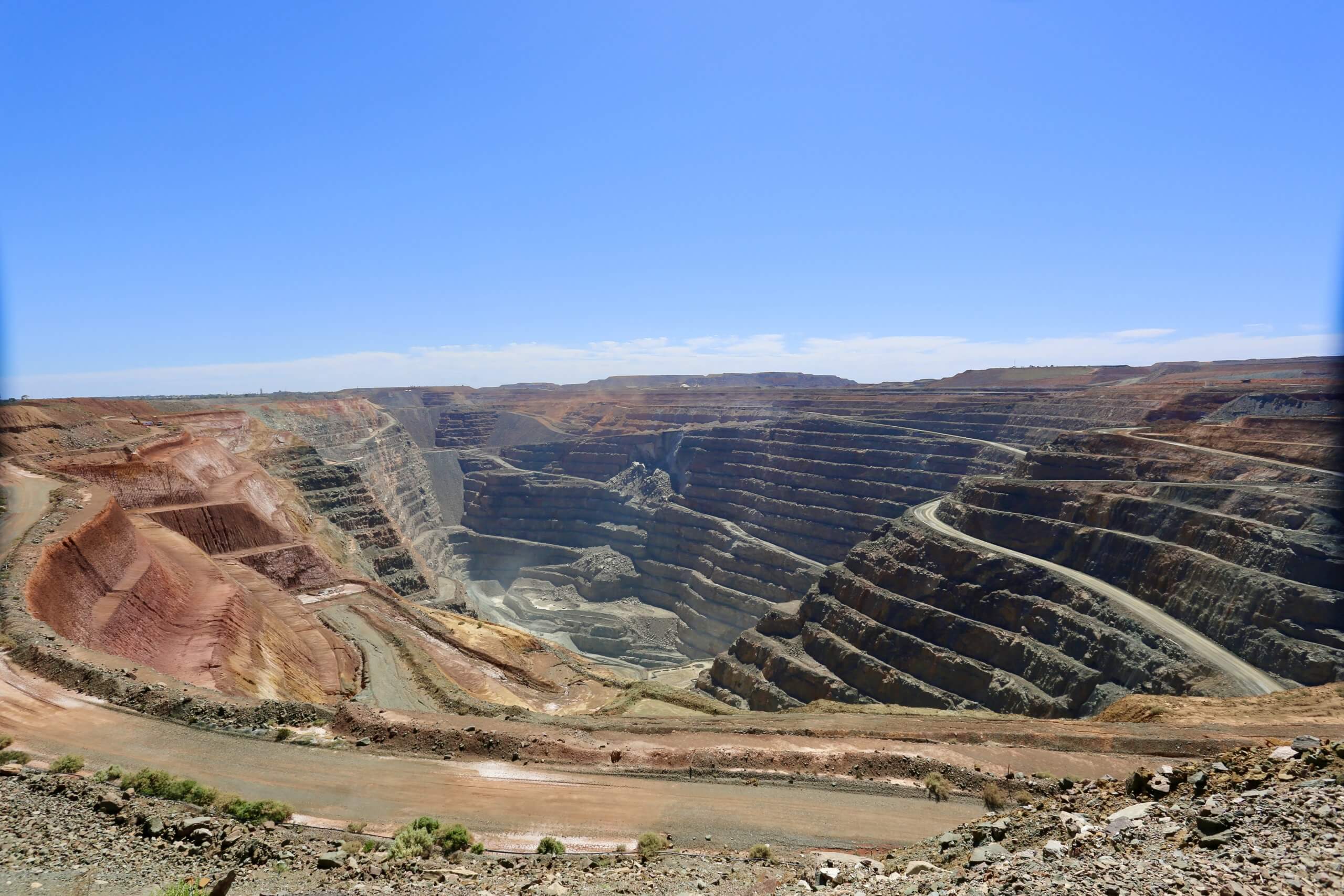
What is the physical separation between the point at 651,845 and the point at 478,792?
4.82 m

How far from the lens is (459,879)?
38.9 ft

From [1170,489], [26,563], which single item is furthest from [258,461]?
[1170,489]

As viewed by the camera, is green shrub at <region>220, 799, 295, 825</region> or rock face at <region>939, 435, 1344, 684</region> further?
rock face at <region>939, 435, 1344, 684</region>

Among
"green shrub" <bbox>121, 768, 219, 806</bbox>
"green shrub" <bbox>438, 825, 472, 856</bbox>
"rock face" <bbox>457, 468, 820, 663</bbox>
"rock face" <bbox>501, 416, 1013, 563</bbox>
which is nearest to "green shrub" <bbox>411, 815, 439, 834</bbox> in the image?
"green shrub" <bbox>438, 825, 472, 856</bbox>

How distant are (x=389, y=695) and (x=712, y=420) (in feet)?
369

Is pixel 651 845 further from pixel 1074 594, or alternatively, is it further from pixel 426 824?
pixel 1074 594

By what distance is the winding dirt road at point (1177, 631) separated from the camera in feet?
108

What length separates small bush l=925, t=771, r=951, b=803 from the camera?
55.3 ft

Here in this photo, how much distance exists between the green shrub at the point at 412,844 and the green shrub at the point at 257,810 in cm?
237

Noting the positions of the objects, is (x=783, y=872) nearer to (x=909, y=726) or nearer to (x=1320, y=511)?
(x=909, y=726)

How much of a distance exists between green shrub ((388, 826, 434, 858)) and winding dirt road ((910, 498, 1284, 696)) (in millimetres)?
34992

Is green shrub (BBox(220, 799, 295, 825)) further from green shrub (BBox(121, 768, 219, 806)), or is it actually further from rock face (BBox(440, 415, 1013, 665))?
rock face (BBox(440, 415, 1013, 665))

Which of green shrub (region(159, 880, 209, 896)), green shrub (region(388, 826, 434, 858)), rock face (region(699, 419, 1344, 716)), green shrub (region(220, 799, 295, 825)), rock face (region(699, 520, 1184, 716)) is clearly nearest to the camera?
green shrub (region(159, 880, 209, 896))

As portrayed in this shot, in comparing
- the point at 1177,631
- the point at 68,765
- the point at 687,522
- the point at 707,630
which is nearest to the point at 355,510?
the point at 707,630
